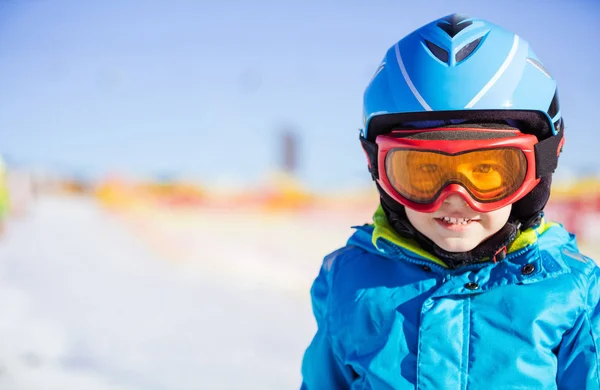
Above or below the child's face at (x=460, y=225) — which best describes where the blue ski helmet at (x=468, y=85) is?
above

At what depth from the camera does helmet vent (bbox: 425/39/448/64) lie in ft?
5.81

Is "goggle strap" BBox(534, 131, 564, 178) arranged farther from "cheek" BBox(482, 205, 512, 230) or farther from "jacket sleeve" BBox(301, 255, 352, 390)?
"jacket sleeve" BBox(301, 255, 352, 390)

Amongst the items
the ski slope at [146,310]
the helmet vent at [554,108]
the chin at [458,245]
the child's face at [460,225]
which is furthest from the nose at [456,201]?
the ski slope at [146,310]

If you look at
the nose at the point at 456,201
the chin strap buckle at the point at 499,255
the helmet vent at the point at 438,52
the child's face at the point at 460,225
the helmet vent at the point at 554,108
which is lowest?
the chin strap buckle at the point at 499,255

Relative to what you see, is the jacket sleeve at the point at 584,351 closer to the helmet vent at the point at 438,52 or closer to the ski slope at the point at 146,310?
the helmet vent at the point at 438,52

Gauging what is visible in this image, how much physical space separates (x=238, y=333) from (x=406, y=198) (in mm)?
3238

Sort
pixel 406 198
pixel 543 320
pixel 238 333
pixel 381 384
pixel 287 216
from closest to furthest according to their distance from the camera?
pixel 543 320 → pixel 381 384 → pixel 406 198 → pixel 238 333 → pixel 287 216

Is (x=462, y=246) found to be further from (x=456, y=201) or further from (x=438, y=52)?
(x=438, y=52)

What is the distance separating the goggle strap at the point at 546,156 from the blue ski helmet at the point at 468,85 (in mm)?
29

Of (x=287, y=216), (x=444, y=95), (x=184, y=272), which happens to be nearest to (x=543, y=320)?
(x=444, y=95)

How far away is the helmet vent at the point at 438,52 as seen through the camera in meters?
1.77

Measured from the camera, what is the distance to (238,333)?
181 inches

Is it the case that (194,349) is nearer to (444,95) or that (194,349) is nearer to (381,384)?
(381,384)

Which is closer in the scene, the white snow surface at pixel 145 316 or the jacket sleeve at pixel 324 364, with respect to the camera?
the jacket sleeve at pixel 324 364
